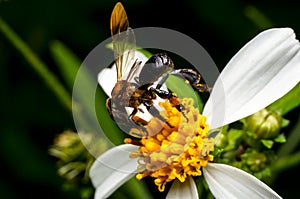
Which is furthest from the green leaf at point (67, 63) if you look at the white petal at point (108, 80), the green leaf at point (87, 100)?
the white petal at point (108, 80)

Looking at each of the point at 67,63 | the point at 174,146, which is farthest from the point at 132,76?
the point at 67,63

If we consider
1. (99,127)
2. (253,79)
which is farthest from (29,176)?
(253,79)

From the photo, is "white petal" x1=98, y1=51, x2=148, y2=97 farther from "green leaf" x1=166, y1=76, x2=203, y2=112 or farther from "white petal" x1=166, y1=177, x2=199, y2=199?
"white petal" x1=166, y1=177, x2=199, y2=199

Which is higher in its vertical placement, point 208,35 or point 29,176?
point 208,35

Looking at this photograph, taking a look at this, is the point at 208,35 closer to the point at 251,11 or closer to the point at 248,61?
the point at 251,11

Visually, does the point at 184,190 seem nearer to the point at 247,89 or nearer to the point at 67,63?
the point at 247,89

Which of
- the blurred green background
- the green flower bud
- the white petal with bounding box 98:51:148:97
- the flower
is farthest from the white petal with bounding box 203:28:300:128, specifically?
the blurred green background
